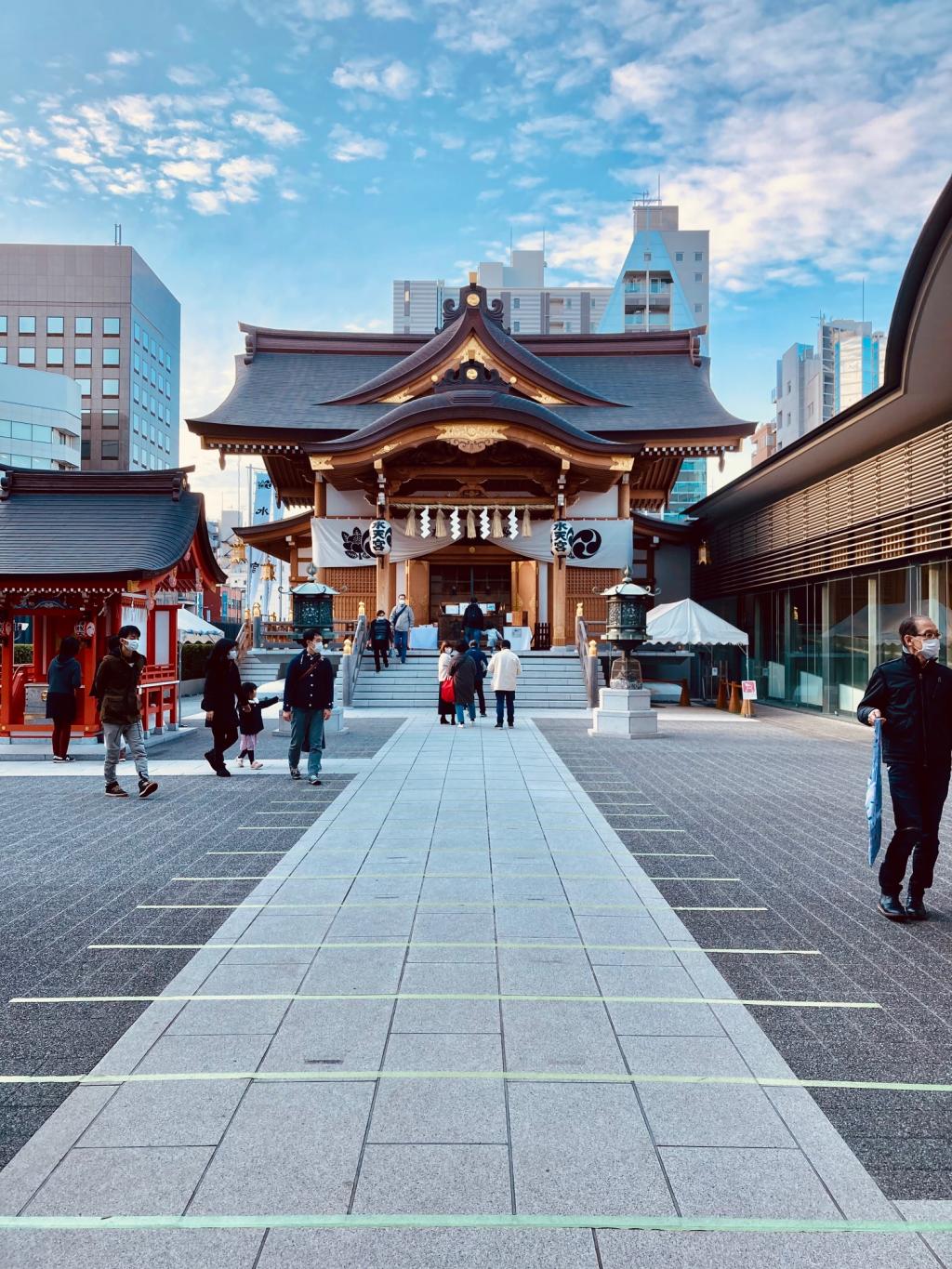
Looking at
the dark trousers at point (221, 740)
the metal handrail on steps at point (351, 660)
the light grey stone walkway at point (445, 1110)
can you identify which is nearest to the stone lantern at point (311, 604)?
the metal handrail on steps at point (351, 660)

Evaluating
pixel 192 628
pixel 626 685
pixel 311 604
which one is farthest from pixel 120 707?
pixel 192 628

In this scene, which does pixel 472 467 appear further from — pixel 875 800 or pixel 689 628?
pixel 875 800

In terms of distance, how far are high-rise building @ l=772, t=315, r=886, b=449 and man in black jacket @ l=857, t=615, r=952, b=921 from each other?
213 ft

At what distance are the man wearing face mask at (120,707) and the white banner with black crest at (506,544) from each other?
15630 millimetres

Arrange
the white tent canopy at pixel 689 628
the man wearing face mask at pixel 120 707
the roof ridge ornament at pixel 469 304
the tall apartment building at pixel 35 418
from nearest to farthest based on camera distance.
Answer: the man wearing face mask at pixel 120 707 < the white tent canopy at pixel 689 628 < the roof ridge ornament at pixel 469 304 < the tall apartment building at pixel 35 418

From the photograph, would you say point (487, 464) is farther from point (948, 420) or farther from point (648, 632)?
point (948, 420)

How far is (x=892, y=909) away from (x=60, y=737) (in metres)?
11.0

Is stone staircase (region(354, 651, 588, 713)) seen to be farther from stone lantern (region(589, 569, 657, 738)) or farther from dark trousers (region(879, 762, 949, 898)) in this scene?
dark trousers (region(879, 762, 949, 898))

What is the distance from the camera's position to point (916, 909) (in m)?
5.58

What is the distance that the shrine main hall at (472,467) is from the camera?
77.7ft

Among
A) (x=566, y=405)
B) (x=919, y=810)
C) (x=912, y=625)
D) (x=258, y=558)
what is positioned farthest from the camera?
(x=258, y=558)

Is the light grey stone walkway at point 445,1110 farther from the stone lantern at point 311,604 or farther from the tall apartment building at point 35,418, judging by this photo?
the tall apartment building at point 35,418

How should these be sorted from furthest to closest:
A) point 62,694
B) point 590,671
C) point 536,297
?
point 536,297
point 590,671
point 62,694

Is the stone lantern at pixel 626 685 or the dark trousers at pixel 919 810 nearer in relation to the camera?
the dark trousers at pixel 919 810
